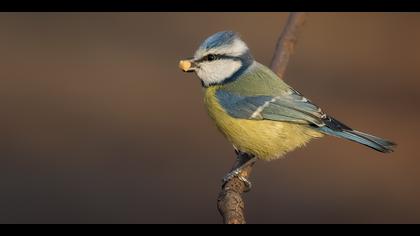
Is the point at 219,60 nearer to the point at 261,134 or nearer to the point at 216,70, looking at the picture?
the point at 216,70

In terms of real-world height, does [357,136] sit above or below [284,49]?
below

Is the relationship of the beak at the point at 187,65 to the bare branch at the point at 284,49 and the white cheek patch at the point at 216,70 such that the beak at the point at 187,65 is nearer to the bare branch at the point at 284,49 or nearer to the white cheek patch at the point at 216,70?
the white cheek patch at the point at 216,70

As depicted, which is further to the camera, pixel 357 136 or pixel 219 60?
pixel 219 60

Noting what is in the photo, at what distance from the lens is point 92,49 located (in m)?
8.48

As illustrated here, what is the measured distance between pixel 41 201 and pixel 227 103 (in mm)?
2947

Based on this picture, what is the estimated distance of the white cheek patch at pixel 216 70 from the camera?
3793 mm

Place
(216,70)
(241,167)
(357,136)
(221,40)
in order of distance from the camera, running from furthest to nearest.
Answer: (216,70), (221,40), (357,136), (241,167)

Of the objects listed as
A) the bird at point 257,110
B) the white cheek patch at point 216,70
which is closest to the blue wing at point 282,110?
the bird at point 257,110

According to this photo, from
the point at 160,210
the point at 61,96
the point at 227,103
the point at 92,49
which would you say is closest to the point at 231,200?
the point at 227,103

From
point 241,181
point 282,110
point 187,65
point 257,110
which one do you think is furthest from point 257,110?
point 241,181

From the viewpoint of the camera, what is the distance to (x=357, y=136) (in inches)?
141

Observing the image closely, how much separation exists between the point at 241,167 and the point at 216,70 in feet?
2.09

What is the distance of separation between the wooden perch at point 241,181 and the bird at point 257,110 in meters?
0.08

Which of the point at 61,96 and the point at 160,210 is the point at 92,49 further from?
the point at 160,210
